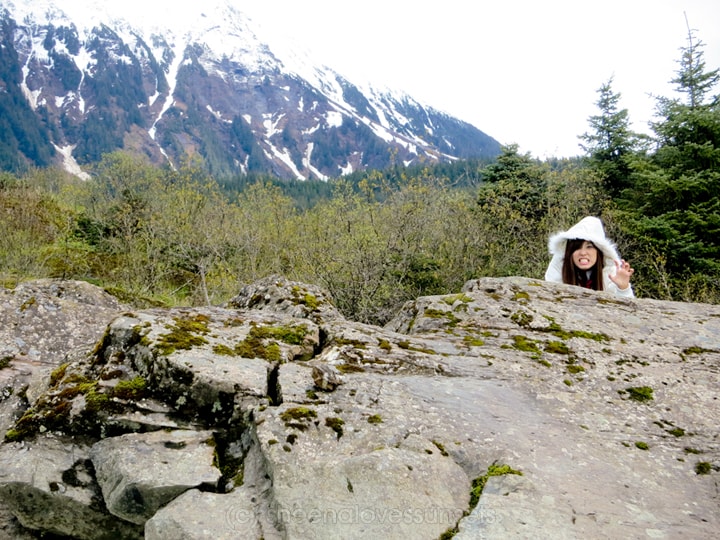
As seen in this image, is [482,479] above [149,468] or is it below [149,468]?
above

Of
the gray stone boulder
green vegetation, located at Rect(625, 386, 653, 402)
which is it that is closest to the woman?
green vegetation, located at Rect(625, 386, 653, 402)

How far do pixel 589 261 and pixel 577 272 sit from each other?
30cm

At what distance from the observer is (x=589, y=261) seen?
20.3ft

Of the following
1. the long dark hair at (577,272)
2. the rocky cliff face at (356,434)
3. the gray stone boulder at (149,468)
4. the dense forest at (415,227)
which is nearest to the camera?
the rocky cliff face at (356,434)

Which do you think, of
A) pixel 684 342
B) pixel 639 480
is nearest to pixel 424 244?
pixel 684 342

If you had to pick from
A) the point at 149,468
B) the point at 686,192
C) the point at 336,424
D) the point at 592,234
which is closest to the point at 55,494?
the point at 149,468

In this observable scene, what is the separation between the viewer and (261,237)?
66.5 ft

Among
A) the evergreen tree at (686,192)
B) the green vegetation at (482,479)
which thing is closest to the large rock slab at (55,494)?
the green vegetation at (482,479)

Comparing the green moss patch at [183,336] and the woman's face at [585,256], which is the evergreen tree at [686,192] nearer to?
the woman's face at [585,256]

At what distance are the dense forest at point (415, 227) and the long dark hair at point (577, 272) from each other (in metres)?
6.83

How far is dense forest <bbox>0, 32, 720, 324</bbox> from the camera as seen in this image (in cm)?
1446

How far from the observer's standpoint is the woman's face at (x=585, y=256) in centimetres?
603

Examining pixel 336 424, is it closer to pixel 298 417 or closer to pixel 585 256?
pixel 298 417

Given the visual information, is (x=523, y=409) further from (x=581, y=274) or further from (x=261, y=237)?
(x=261, y=237)
